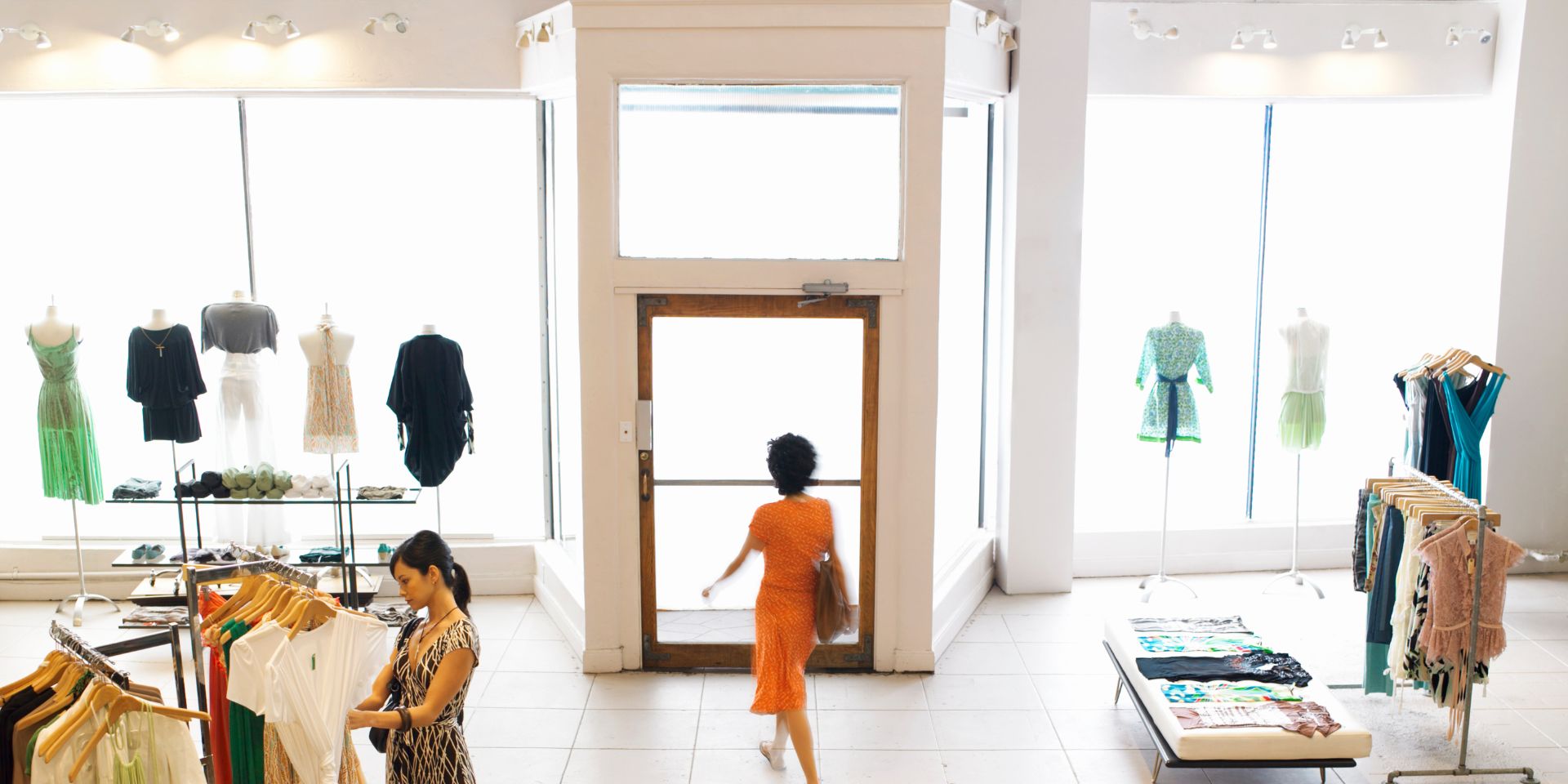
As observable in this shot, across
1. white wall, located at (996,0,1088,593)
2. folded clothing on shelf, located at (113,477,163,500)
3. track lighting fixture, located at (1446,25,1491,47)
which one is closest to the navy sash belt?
white wall, located at (996,0,1088,593)

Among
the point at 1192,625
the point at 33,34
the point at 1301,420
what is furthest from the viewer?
the point at 1301,420

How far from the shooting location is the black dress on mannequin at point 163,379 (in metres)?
6.30

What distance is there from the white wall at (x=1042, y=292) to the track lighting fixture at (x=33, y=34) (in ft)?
18.5

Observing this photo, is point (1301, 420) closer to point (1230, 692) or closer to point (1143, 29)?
point (1143, 29)

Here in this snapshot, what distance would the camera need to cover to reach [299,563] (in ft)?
21.3

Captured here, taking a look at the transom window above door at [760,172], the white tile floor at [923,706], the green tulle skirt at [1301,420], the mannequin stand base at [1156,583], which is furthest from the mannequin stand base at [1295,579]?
the transom window above door at [760,172]

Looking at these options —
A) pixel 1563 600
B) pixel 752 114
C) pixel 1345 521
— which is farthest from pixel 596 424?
pixel 1563 600

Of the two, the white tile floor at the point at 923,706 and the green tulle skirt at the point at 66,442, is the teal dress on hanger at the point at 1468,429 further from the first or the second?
the green tulle skirt at the point at 66,442

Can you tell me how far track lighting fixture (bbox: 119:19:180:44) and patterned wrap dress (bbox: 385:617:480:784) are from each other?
4.68 m

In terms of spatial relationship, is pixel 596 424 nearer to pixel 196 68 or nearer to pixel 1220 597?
pixel 196 68

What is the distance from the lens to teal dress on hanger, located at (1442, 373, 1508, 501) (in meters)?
6.22

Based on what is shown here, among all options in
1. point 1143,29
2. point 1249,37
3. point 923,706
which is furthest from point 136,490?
point 1249,37

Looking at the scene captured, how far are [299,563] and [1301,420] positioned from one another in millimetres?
6087

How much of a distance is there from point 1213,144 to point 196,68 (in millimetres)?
6538
